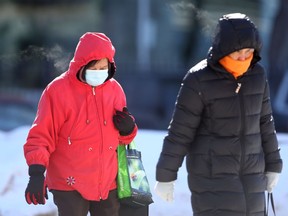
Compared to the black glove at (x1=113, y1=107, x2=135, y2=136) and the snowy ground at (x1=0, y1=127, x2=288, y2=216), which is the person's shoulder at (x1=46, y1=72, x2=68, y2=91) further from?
the snowy ground at (x1=0, y1=127, x2=288, y2=216)

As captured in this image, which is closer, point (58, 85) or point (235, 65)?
point (235, 65)

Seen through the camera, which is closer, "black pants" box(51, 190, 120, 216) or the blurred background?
"black pants" box(51, 190, 120, 216)

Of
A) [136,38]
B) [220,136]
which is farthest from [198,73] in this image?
[136,38]

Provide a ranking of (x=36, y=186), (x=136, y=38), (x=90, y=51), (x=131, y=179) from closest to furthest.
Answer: (x=36, y=186) → (x=90, y=51) → (x=131, y=179) → (x=136, y=38)

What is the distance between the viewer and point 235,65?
398cm

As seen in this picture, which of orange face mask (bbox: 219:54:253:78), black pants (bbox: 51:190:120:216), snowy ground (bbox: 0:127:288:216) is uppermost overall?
orange face mask (bbox: 219:54:253:78)

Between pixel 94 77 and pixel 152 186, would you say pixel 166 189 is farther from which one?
pixel 152 186

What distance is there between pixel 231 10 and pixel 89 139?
621 centimetres

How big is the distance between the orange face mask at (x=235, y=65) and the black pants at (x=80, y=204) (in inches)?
33.9

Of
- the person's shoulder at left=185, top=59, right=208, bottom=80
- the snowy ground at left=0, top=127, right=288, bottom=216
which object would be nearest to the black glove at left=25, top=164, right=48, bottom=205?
the person's shoulder at left=185, top=59, right=208, bottom=80

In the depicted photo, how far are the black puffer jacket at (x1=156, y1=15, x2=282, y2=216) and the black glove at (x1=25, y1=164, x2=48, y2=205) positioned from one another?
1.87 ft

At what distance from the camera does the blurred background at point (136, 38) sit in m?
9.75

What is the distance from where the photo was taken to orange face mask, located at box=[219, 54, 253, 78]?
3977 mm

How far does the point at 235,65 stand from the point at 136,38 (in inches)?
268
